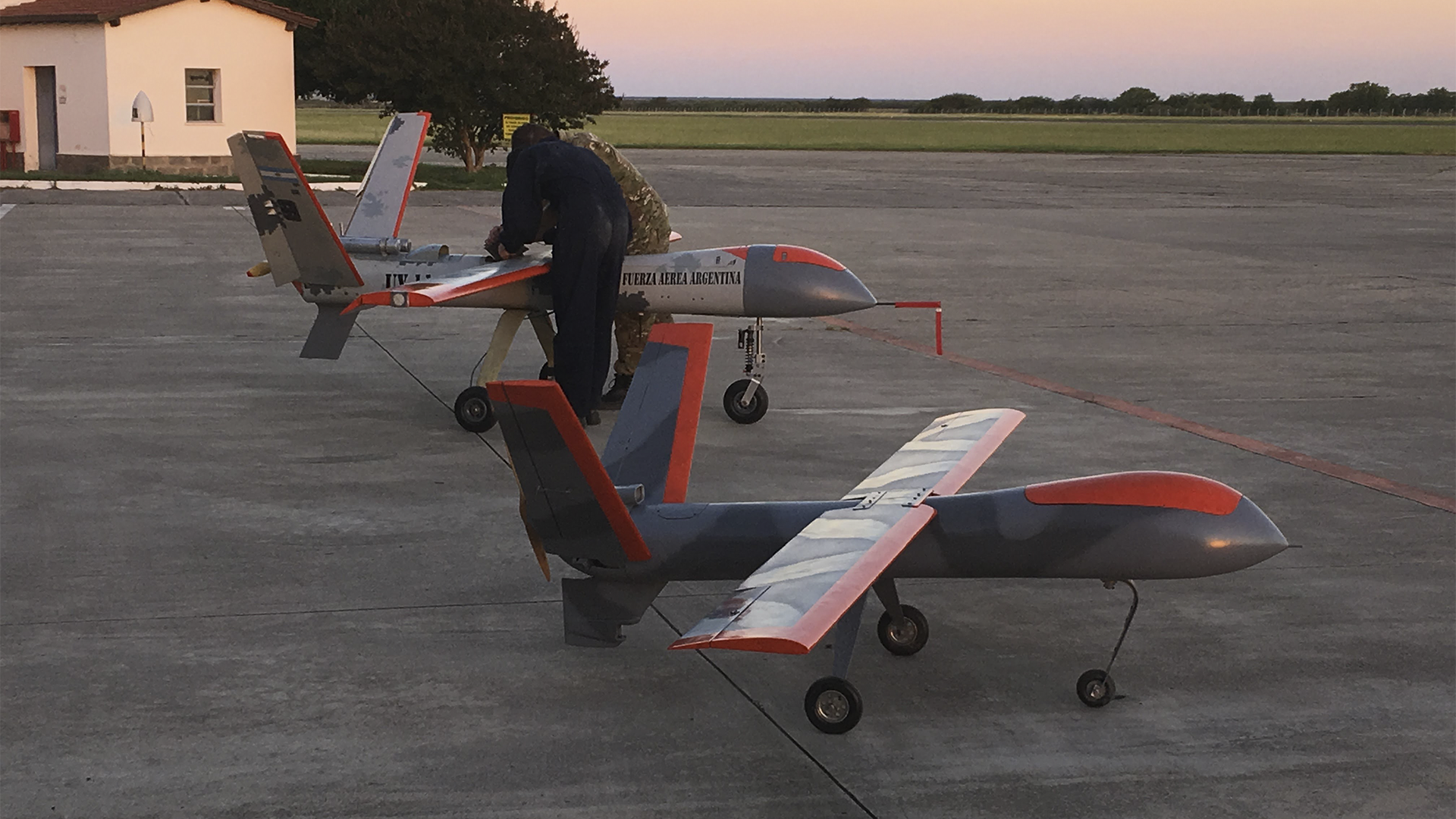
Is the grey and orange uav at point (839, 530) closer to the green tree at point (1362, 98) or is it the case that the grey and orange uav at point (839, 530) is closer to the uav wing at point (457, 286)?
the uav wing at point (457, 286)

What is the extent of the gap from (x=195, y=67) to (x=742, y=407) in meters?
31.4

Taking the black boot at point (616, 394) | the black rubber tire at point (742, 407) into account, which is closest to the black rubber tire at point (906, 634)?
the black rubber tire at point (742, 407)

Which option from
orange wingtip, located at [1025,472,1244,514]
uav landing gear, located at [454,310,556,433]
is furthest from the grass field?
orange wingtip, located at [1025,472,1244,514]

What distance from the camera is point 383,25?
3741 cm

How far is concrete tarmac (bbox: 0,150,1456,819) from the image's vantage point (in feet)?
15.8

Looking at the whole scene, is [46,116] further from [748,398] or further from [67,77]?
[748,398]

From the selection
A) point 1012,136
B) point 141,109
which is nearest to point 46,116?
point 141,109

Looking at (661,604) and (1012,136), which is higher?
(1012,136)

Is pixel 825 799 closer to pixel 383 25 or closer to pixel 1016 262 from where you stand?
pixel 1016 262

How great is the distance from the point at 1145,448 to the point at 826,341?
5.15 metres

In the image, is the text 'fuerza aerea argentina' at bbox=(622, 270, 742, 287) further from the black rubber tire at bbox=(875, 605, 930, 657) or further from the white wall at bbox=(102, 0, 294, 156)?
the white wall at bbox=(102, 0, 294, 156)

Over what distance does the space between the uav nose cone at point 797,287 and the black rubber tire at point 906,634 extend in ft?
13.2

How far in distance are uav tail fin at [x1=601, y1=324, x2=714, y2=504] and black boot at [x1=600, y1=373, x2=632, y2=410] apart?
4.45 metres

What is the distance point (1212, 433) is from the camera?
10.1m
